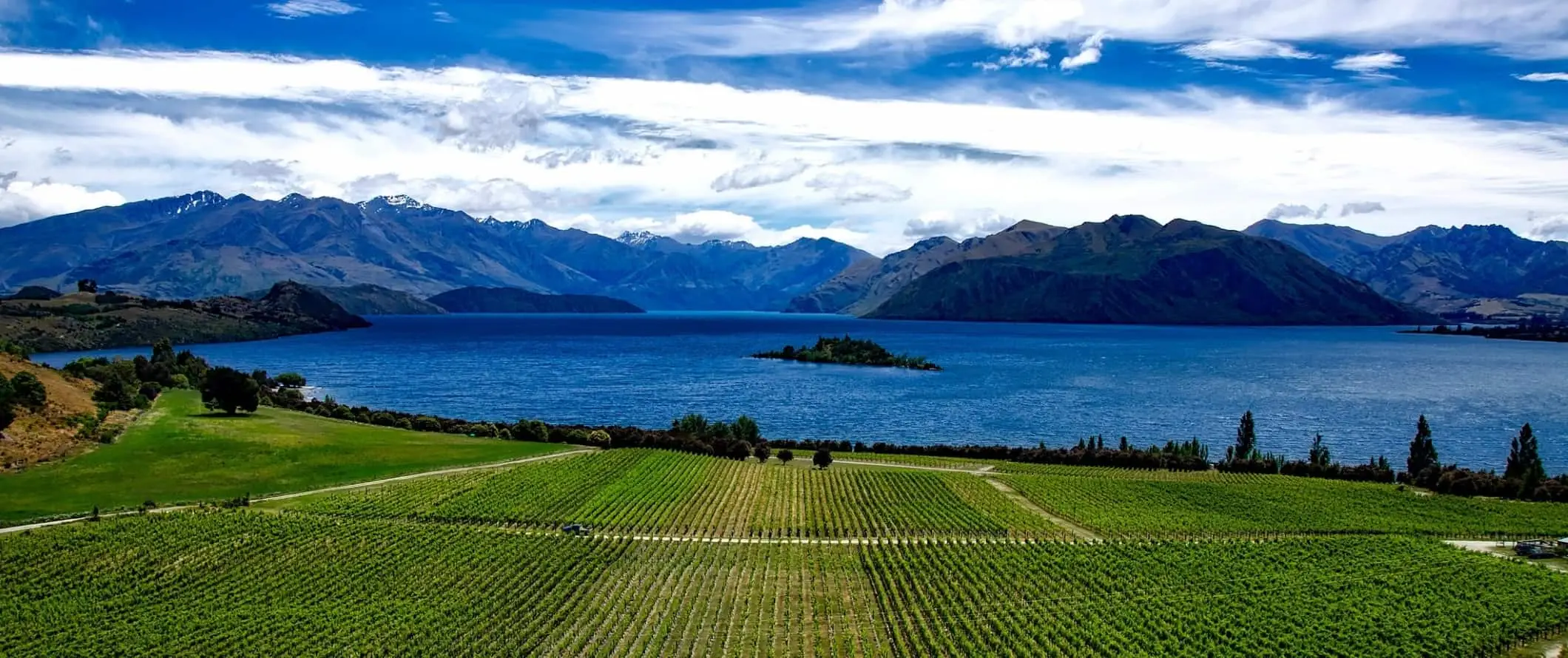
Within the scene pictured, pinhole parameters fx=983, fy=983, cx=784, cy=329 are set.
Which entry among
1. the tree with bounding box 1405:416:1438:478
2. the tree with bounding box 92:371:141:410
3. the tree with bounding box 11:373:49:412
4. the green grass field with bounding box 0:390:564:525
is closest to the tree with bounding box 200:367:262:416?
the green grass field with bounding box 0:390:564:525

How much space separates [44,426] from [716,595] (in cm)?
8974

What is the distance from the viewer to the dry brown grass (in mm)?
97938

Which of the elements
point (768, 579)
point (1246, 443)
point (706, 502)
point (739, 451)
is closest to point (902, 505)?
point (706, 502)

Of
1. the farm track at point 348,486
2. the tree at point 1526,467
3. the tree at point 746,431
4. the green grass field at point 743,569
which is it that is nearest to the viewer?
the green grass field at point 743,569

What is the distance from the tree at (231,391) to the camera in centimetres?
13825

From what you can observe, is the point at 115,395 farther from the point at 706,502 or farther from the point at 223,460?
the point at 706,502

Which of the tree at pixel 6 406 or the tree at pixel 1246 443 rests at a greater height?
the tree at pixel 6 406

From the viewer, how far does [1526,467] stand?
113375 mm

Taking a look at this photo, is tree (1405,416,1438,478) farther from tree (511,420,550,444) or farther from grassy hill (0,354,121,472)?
grassy hill (0,354,121,472)

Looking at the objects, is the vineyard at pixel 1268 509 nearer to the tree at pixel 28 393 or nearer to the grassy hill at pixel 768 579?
the grassy hill at pixel 768 579

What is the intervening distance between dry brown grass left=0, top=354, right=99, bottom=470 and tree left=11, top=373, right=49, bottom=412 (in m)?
1.08

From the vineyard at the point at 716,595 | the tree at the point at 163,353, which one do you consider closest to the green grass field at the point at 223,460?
the vineyard at the point at 716,595

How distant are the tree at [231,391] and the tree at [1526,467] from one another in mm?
157223

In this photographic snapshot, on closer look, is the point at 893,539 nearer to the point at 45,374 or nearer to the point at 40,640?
the point at 40,640
